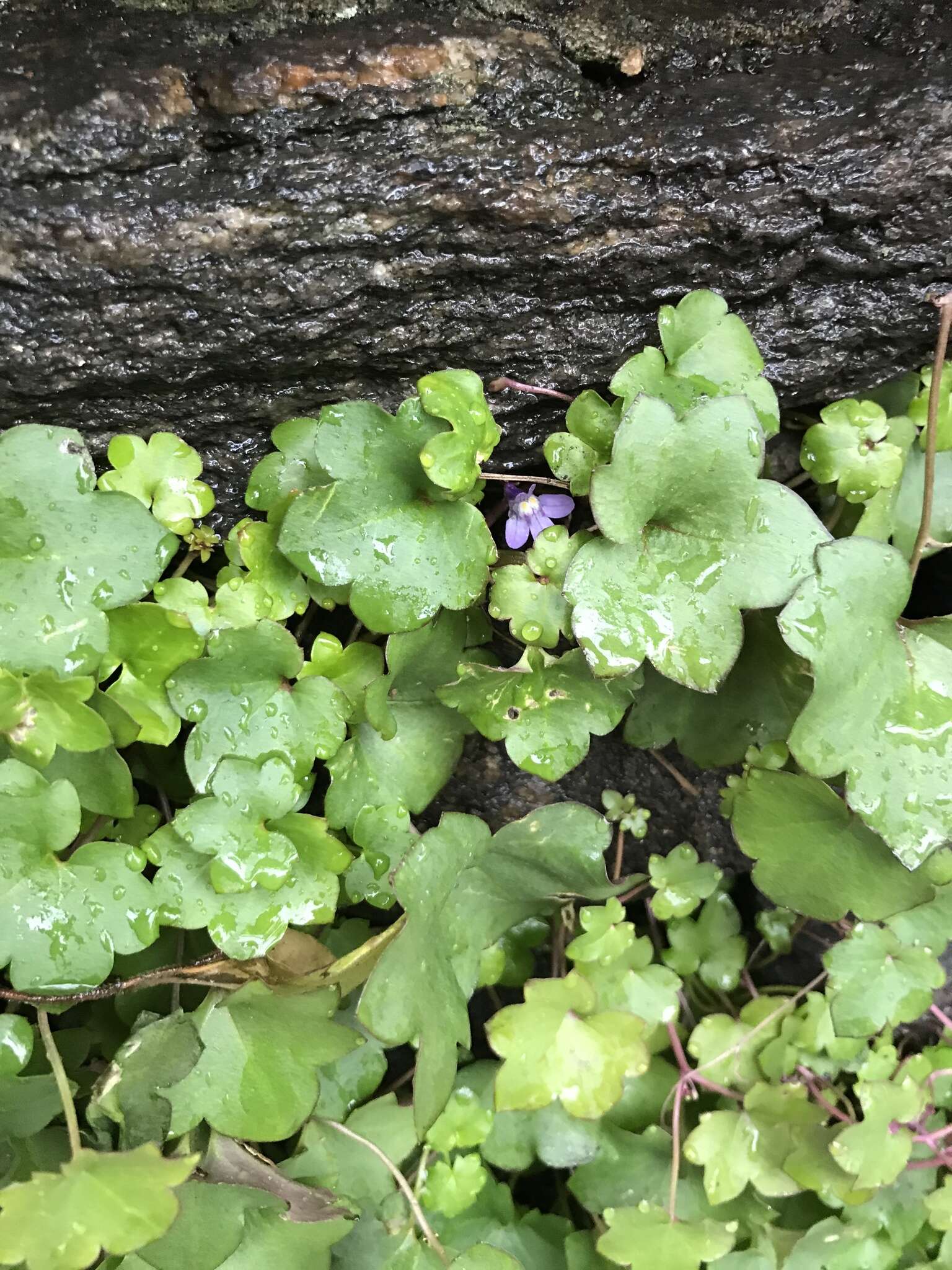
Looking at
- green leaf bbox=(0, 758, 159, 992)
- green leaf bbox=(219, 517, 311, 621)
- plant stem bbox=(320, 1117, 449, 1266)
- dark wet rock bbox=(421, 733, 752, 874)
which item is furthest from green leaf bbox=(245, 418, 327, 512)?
plant stem bbox=(320, 1117, 449, 1266)

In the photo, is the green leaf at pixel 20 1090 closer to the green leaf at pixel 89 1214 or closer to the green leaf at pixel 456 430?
the green leaf at pixel 89 1214

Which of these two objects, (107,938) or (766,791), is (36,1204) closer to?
(107,938)

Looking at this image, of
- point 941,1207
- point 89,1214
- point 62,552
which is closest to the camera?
point 89,1214

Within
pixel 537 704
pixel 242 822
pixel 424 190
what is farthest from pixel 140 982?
pixel 424 190

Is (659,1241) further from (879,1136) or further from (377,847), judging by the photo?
(377,847)

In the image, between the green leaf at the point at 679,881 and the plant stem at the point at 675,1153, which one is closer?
the plant stem at the point at 675,1153

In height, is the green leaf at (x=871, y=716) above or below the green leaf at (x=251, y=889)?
above

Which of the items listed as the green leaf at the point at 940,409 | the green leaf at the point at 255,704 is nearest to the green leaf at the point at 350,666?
the green leaf at the point at 255,704
